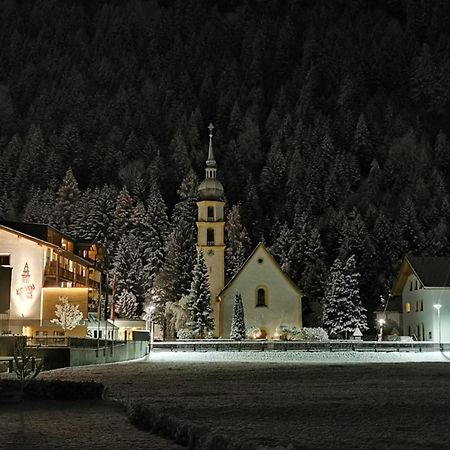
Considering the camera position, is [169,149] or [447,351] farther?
[169,149]

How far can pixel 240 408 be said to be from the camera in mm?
21344

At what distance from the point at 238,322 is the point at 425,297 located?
744 inches

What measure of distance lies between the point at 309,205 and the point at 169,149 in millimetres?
46322

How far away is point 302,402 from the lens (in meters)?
22.9

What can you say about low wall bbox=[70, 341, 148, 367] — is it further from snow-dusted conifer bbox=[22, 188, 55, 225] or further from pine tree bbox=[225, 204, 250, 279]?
snow-dusted conifer bbox=[22, 188, 55, 225]

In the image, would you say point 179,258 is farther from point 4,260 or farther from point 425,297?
point 4,260

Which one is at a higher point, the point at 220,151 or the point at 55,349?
the point at 220,151

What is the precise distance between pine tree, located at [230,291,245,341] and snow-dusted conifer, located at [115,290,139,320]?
1660 cm

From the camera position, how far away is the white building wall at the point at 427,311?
3167 inches

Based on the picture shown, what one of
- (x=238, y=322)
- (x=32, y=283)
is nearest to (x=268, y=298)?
(x=238, y=322)

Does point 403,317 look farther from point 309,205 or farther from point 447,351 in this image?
point 309,205

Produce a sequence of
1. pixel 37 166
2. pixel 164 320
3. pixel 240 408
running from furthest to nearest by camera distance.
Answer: pixel 37 166 < pixel 164 320 < pixel 240 408

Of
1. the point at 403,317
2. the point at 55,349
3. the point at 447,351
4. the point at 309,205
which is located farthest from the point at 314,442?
the point at 309,205

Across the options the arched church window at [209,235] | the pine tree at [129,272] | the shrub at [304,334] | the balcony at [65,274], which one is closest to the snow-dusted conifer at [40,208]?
the pine tree at [129,272]
